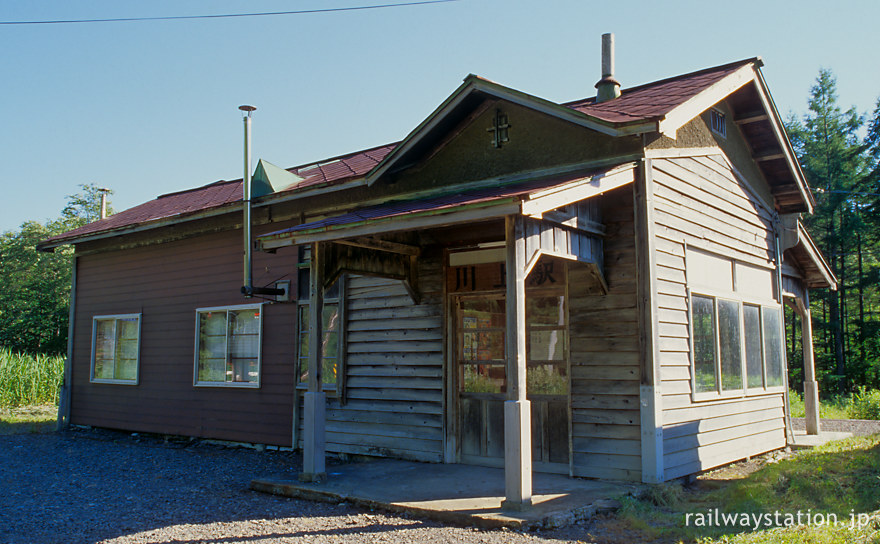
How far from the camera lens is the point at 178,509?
6723 mm

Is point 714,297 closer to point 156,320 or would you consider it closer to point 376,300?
point 376,300

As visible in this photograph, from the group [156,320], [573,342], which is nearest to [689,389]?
[573,342]

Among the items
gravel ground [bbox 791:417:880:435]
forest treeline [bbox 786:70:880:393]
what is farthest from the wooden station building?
forest treeline [bbox 786:70:880:393]

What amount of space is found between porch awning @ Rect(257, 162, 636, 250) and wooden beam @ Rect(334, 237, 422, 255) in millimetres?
285

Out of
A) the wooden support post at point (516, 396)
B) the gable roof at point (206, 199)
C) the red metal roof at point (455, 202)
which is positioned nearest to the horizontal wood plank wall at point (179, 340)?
the gable roof at point (206, 199)

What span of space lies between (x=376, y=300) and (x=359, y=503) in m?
3.60

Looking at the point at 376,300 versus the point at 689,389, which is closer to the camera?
the point at 689,389

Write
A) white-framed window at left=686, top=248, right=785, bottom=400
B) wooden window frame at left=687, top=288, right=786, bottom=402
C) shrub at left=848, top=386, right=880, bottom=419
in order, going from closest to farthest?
wooden window frame at left=687, top=288, right=786, bottom=402 → white-framed window at left=686, top=248, right=785, bottom=400 → shrub at left=848, top=386, right=880, bottom=419

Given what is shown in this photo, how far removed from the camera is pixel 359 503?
21.4 ft

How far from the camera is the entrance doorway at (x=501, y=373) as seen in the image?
25.1ft

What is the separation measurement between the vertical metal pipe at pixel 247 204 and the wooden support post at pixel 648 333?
233 inches

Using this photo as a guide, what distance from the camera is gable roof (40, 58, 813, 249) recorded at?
7.24 m

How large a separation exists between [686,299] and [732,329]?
1426 mm

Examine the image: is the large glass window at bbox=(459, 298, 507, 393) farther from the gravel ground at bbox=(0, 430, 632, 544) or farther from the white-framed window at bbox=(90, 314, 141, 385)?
the white-framed window at bbox=(90, 314, 141, 385)
